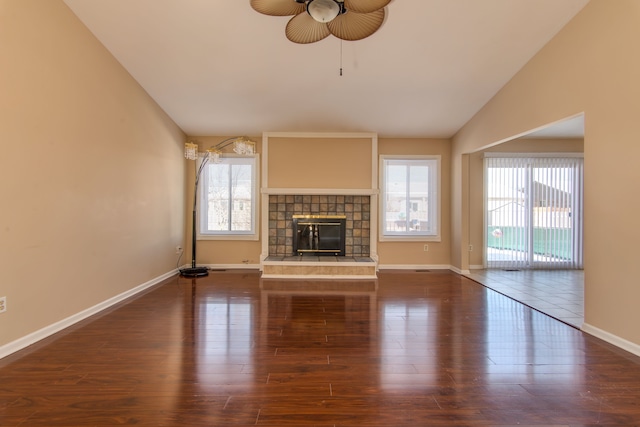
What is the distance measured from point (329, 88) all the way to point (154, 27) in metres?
2.22

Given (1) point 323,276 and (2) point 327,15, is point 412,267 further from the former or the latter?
(2) point 327,15

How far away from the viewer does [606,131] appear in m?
2.86

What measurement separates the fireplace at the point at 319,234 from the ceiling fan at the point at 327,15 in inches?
148

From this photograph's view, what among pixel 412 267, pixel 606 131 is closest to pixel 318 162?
pixel 412 267

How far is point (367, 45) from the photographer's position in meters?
3.77

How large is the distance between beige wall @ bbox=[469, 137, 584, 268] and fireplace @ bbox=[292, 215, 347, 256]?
2.59 meters

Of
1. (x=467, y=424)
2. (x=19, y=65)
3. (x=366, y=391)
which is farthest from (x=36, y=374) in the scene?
(x=467, y=424)


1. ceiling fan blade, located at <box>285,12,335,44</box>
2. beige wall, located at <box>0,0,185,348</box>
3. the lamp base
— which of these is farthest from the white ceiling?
the lamp base

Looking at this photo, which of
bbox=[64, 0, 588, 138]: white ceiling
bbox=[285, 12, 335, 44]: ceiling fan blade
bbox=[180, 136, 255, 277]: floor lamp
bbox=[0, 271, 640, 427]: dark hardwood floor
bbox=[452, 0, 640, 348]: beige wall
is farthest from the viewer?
bbox=[180, 136, 255, 277]: floor lamp

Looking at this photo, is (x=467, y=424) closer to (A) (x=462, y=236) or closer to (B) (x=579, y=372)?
(B) (x=579, y=372)

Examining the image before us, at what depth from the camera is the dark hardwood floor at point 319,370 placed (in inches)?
68.6

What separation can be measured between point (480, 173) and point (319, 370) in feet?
18.2

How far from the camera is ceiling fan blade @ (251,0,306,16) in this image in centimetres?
226

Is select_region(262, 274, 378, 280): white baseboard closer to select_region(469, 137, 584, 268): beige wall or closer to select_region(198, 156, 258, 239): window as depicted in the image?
select_region(198, 156, 258, 239): window
